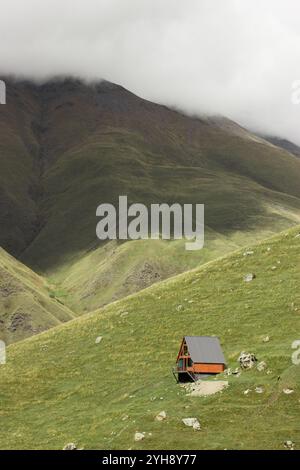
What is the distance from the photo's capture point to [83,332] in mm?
96188

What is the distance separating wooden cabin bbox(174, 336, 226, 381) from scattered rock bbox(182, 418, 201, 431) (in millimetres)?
10334

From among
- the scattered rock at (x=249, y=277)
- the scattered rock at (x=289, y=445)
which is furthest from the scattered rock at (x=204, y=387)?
the scattered rock at (x=249, y=277)

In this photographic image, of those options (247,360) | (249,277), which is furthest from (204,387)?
(249,277)

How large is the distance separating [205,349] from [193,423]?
1398 centimetres

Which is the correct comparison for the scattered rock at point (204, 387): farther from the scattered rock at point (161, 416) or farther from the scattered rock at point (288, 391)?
the scattered rock at point (288, 391)

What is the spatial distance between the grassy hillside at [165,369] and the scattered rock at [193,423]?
0.48 meters

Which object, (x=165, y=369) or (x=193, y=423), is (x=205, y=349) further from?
(x=193, y=423)

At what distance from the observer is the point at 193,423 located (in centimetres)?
6047

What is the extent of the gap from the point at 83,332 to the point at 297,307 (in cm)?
2823

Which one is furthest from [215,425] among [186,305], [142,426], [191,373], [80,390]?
[186,305]

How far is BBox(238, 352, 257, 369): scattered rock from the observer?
6912 centimetres

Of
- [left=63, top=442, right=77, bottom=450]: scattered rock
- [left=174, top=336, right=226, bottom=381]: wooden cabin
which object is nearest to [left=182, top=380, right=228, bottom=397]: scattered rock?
[left=174, top=336, right=226, bottom=381]: wooden cabin

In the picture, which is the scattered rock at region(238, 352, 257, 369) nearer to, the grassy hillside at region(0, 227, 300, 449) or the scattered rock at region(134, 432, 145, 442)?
the grassy hillside at region(0, 227, 300, 449)
